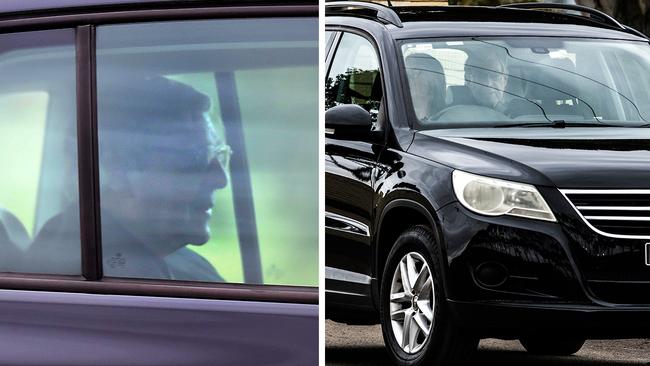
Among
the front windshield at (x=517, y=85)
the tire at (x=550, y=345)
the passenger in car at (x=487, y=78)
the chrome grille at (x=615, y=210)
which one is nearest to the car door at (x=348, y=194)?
the front windshield at (x=517, y=85)

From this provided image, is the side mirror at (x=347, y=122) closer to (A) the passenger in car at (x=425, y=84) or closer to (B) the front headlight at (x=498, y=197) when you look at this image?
(A) the passenger in car at (x=425, y=84)

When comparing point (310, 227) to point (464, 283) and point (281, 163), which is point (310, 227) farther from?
point (464, 283)

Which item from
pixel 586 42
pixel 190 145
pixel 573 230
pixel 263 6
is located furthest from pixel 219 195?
pixel 586 42

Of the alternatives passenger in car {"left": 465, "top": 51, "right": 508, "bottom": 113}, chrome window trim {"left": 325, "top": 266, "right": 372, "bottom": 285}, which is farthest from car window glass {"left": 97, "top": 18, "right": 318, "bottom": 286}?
passenger in car {"left": 465, "top": 51, "right": 508, "bottom": 113}


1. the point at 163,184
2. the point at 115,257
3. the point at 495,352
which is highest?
the point at 163,184

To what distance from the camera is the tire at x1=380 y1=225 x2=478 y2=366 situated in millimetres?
4965

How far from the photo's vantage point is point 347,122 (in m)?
5.13

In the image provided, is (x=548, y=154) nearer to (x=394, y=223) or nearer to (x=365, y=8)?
(x=394, y=223)

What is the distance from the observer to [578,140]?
510 cm

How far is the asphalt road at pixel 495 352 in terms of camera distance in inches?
208

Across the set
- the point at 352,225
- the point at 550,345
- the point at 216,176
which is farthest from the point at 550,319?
the point at 216,176

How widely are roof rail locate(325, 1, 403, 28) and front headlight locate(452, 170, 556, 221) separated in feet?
3.58

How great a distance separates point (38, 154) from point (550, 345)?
8.68 feet

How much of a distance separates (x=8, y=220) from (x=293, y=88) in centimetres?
71
